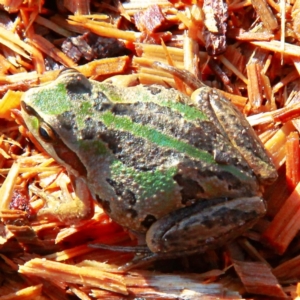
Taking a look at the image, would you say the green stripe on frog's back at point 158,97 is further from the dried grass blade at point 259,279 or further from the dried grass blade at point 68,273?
the dried grass blade at point 68,273

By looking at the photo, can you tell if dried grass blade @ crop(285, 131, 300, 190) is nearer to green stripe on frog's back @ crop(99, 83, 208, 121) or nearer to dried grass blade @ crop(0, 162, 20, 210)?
green stripe on frog's back @ crop(99, 83, 208, 121)

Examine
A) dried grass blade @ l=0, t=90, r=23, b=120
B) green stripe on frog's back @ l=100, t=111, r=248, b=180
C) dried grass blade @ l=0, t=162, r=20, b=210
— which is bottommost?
dried grass blade @ l=0, t=162, r=20, b=210

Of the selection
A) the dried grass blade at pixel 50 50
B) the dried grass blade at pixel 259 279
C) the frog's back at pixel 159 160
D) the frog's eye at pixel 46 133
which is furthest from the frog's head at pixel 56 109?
the dried grass blade at pixel 259 279

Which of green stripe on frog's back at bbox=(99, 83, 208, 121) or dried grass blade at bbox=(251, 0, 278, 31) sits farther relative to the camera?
dried grass blade at bbox=(251, 0, 278, 31)

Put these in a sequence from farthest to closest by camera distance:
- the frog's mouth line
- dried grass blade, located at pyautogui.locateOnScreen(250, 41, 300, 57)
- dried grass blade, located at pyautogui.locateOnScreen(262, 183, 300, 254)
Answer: dried grass blade, located at pyautogui.locateOnScreen(250, 41, 300, 57)
dried grass blade, located at pyautogui.locateOnScreen(262, 183, 300, 254)
the frog's mouth line

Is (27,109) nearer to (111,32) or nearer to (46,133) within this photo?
(46,133)

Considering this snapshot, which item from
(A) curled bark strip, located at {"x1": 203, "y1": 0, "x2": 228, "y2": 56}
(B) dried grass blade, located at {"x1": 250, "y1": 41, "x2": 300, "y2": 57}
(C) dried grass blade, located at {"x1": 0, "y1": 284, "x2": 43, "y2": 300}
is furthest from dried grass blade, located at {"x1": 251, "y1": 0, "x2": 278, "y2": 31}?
(C) dried grass blade, located at {"x1": 0, "y1": 284, "x2": 43, "y2": 300}

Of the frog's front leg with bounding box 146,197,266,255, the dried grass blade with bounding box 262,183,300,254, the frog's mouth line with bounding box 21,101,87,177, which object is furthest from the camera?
the dried grass blade with bounding box 262,183,300,254
